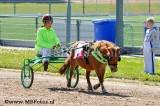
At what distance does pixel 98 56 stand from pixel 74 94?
3.12ft

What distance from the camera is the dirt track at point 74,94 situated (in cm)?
1245

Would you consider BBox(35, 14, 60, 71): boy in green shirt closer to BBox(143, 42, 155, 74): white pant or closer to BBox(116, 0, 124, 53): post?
BBox(143, 42, 155, 74): white pant

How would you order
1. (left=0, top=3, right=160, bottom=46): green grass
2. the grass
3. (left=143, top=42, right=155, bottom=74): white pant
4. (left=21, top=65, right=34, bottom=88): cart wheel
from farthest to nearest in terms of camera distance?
(left=0, top=3, right=160, bottom=46): green grass < (left=143, top=42, right=155, bottom=74): white pant < the grass < (left=21, top=65, right=34, bottom=88): cart wheel

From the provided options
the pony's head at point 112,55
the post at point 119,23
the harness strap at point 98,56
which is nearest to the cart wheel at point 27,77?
the harness strap at point 98,56

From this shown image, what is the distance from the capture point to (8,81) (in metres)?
16.0

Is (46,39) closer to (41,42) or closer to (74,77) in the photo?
(41,42)

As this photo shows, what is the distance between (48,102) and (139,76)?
4982mm

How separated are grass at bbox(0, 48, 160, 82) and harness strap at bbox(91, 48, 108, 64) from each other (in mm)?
3045

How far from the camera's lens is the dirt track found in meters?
12.4

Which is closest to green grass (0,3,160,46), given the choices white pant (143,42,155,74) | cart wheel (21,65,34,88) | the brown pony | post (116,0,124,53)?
post (116,0,124,53)

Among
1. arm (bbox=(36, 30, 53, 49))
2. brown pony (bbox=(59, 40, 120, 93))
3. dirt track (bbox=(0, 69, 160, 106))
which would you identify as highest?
arm (bbox=(36, 30, 53, 49))

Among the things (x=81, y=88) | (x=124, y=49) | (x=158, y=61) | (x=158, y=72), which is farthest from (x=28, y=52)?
(x=81, y=88)

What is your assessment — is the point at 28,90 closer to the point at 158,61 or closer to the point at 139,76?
the point at 139,76

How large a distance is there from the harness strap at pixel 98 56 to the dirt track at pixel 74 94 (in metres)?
0.71
